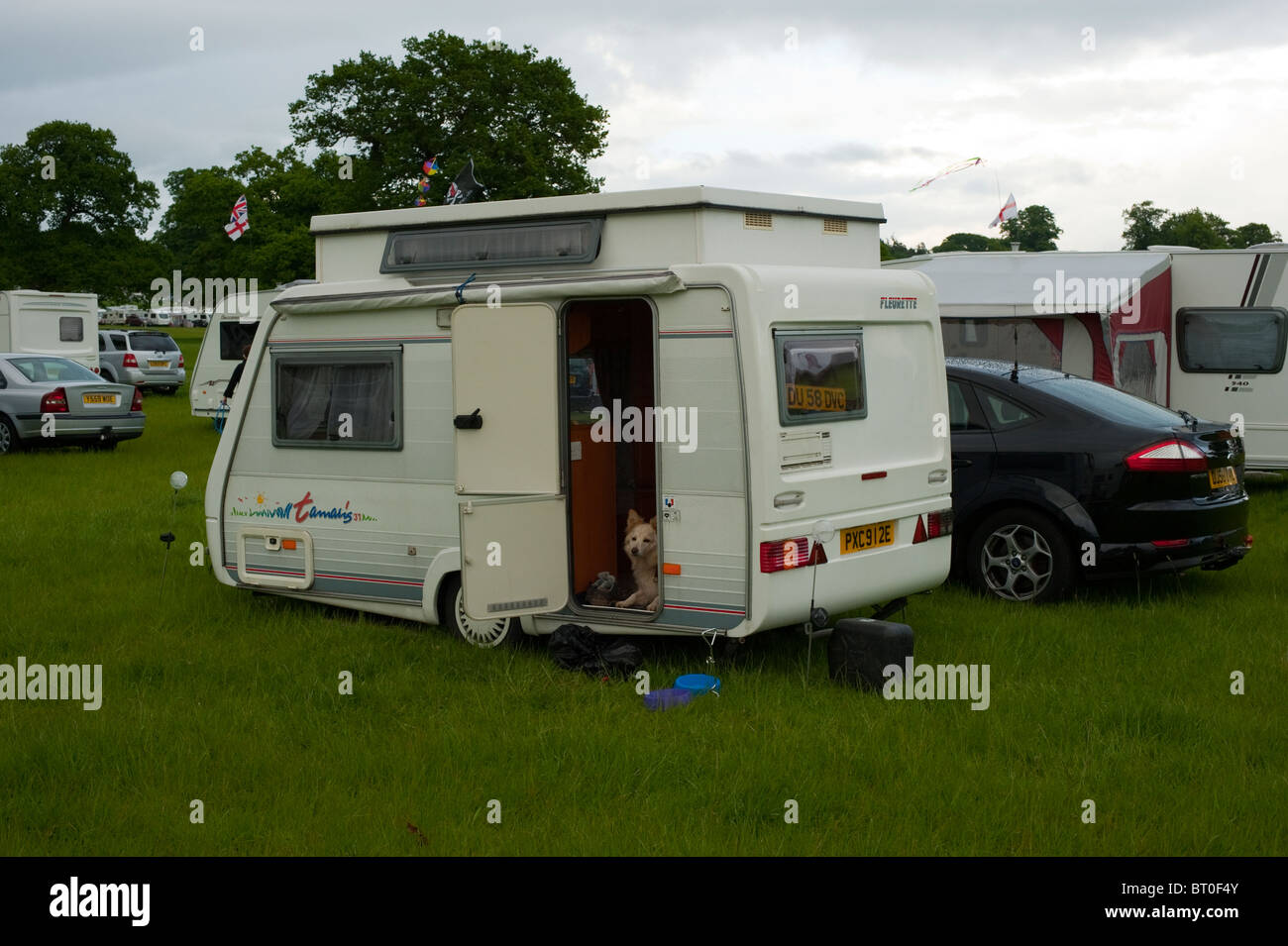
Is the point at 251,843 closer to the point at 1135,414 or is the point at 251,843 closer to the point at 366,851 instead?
the point at 366,851

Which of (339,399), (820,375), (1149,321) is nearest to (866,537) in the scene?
(820,375)

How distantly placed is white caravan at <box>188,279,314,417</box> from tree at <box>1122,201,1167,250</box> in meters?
56.1

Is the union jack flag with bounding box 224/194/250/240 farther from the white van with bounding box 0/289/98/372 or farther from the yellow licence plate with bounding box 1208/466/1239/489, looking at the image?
the yellow licence plate with bounding box 1208/466/1239/489

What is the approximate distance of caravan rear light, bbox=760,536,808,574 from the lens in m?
7.18

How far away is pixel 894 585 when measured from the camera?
8.23m

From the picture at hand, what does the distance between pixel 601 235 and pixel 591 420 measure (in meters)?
1.23

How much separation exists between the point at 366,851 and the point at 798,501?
3.14m

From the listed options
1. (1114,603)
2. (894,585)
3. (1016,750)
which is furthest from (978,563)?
(1016,750)

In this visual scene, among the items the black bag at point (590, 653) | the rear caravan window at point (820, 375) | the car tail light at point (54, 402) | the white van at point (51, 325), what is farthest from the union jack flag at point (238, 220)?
the rear caravan window at point (820, 375)

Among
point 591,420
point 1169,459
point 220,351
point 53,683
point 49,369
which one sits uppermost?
point 220,351

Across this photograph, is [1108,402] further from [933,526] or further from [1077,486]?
[933,526]

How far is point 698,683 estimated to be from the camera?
7195 millimetres
